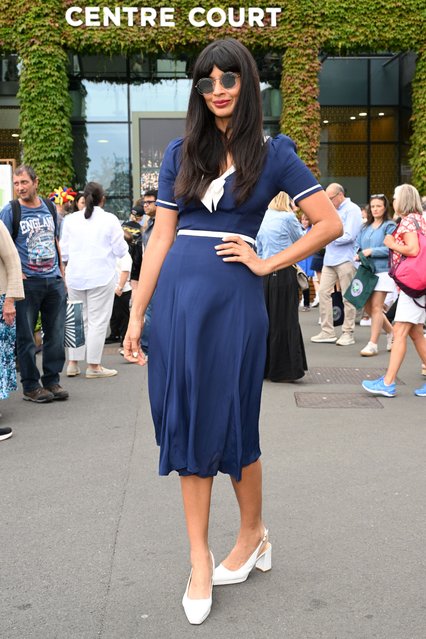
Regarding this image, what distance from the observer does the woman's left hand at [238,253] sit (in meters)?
2.85

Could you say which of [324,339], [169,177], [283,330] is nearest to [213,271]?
[169,177]

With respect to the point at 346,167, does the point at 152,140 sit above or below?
above

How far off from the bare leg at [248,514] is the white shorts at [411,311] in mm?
4085

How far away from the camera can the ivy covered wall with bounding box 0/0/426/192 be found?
1511 cm

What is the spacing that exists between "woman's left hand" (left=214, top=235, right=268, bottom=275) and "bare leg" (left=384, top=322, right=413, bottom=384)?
4.24m

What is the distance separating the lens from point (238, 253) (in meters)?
2.85

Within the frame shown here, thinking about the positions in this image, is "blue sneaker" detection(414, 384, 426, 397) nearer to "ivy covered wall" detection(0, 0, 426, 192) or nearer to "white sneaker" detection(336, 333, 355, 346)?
"white sneaker" detection(336, 333, 355, 346)

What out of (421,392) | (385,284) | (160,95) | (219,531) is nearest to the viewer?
(219,531)

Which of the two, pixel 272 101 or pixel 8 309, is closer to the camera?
pixel 8 309

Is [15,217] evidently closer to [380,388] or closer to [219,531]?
[380,388]

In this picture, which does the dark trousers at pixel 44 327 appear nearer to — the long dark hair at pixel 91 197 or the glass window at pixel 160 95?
the long dark hair at pixel 91 197

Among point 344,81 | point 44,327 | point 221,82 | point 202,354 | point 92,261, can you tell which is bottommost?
point 44,327

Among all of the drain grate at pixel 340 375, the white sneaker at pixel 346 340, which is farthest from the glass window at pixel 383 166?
the drain grate at pixel 340 375

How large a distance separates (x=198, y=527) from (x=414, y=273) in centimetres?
453
